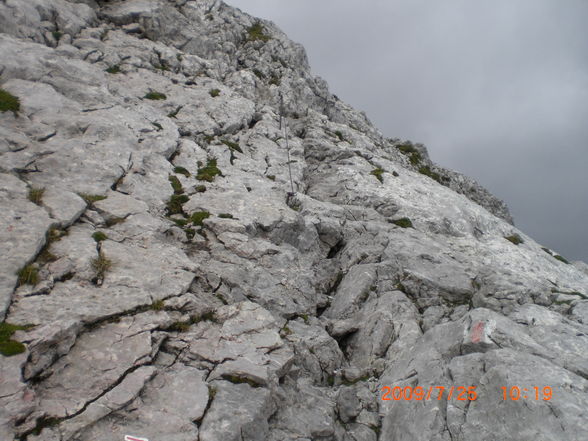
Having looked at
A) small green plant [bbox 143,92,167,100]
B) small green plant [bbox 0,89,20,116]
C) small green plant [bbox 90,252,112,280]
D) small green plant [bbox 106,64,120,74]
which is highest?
small green plant [bbox 106,64,120,74]

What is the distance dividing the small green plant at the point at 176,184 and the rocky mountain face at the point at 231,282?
12cm

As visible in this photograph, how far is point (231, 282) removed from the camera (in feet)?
58.9

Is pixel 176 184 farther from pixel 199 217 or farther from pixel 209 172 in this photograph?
pixel 199 217

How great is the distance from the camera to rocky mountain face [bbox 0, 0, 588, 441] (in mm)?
11273

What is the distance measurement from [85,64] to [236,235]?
2372 cm

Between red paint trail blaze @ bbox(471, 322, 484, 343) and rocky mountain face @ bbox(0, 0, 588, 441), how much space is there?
0.08 meters

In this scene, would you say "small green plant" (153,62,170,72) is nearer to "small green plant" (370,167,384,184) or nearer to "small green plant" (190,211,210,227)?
"small green plant" (190,211,210,227)

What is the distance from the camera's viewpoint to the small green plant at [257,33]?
2122 inches

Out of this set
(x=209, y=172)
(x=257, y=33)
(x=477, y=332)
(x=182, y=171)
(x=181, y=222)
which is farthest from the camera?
(x=257, y=33)

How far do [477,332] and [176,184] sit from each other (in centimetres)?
1977

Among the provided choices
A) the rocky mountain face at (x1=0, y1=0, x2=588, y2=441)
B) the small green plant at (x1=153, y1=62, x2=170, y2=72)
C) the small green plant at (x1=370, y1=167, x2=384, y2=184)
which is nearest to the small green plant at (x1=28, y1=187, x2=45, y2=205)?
the rocky mountain face at (x1=0, y1=0, x2=588, y2=441)

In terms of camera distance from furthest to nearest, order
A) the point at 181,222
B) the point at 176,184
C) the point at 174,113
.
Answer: the point at 174,113 → the point at 176,184 → the point at 181,222

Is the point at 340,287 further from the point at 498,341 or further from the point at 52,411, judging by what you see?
the point at 52,411
